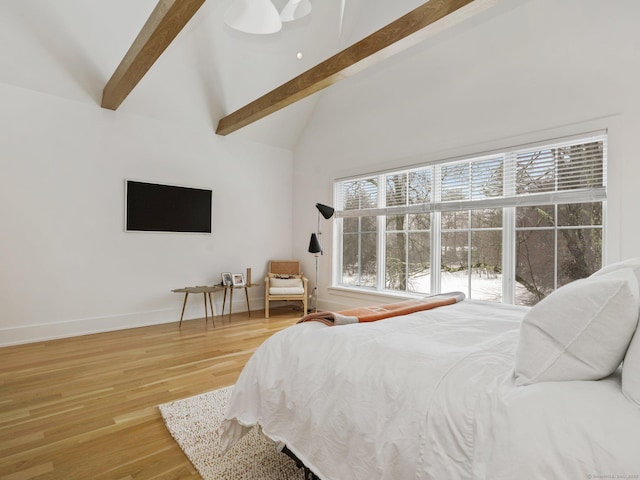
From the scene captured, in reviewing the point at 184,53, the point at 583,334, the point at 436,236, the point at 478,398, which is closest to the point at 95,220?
the point at 184,53

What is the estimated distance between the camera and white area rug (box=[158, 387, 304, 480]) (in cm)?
169

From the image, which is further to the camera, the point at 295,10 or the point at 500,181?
the point at 500,181

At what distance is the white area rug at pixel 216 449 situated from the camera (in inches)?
66.4

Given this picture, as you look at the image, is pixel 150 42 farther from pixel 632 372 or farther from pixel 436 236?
pixel 632 372

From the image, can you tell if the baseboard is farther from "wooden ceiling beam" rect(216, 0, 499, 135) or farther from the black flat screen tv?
"wooden ceiling beam" rect(216, 0, 499, 135)

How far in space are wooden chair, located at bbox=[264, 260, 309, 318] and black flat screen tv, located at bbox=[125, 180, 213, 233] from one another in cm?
118

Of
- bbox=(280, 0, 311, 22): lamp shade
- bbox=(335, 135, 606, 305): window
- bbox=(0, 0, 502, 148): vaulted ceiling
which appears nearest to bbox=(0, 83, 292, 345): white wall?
bbox=(0, 0, 502, 148): vaulted ceiling

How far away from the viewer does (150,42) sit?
2883 mm

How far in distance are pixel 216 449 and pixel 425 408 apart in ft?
4.43

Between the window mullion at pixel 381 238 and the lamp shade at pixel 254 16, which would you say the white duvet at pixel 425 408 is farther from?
the window mullion at pixel 381 238

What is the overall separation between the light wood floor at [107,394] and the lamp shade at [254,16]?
2996 mm

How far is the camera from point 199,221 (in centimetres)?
502

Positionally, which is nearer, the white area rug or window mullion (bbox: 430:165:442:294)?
the white area rug

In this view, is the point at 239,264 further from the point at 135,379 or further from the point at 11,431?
the point at 11,431
